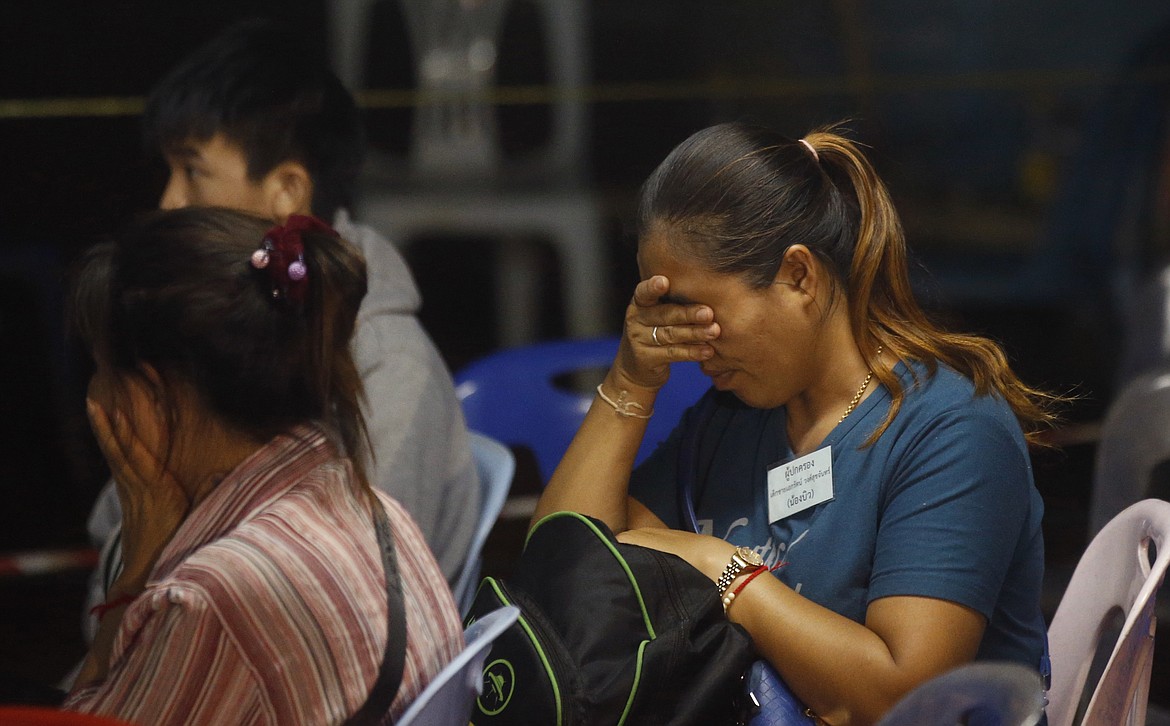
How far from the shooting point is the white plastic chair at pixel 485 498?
6.63 ft

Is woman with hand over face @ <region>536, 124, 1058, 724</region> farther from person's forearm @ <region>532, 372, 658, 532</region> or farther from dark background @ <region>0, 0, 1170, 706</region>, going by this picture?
dark background @ <region>0, 0, 1170, 706</region>

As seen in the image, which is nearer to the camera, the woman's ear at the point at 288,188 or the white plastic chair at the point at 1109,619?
the white plastic chair at the point at 1109,619

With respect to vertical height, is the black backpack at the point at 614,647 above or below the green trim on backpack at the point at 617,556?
below

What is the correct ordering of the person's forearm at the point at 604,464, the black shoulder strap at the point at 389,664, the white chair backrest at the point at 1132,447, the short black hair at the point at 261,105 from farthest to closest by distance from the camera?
the short black hair at the point at 261,105, the white chair backrest at the point at 1132,447, the person's forearm at the point at 604,464, the black shoulder strap at the point at 389,664

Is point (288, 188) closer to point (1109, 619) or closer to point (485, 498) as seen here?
point (485, 498)

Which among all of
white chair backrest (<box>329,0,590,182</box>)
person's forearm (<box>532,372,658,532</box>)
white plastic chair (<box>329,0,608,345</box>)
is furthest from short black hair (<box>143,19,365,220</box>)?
white chair backrest (<box>329,0,590,182</box>)

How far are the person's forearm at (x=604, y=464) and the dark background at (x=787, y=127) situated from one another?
111 inches

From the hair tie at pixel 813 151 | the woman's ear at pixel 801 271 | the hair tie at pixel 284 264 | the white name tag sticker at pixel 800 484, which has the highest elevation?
the hair tie at pixel 813 151

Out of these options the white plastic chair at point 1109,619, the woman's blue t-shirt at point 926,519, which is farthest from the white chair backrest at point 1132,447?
the woman's blue t-shirt at point 926,519

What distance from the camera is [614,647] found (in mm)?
1384

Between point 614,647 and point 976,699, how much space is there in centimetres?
39

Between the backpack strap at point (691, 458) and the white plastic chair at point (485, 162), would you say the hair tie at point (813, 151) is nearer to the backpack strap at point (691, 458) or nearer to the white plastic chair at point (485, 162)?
the backpack strap at point (691, 458)

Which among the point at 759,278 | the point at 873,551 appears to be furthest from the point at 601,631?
the point at 759,278

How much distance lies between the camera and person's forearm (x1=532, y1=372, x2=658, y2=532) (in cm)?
170
